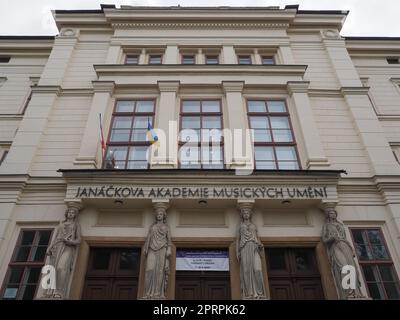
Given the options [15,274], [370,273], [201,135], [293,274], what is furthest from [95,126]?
[370,273]

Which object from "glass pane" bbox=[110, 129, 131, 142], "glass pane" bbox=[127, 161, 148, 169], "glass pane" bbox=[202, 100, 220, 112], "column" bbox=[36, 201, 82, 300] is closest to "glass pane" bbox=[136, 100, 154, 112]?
"glass pane" bbox=[110, 129, 131, 142]

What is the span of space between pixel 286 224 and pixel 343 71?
7811 mm

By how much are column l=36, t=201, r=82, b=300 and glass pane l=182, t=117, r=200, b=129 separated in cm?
496

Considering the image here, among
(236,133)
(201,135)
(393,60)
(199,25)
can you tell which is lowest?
(236,133)

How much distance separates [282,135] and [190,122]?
343 centimetres

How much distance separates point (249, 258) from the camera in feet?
27.6

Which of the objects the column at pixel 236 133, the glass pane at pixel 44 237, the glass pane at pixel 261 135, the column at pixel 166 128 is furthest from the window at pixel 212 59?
the glass pane at pixel 44 237

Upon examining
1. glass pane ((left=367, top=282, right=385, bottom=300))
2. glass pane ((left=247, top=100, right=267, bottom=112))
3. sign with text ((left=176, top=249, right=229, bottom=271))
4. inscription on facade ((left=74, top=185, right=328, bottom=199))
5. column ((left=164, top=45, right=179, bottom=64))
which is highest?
column ((left=164, top=45, right=179, bottom=64))

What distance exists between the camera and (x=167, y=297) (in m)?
8.20

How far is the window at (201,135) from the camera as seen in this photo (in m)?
10.9

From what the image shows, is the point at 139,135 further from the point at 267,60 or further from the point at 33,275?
the point at 267,60

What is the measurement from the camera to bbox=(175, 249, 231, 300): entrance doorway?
28.4 feet

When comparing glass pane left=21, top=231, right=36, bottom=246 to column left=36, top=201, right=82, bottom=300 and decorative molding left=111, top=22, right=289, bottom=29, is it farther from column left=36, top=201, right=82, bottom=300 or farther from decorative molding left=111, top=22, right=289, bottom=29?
decorative molding left=111, top=22, right=289, bottom=29

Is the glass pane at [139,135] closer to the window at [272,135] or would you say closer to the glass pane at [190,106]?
the glass pane at [190,106]
